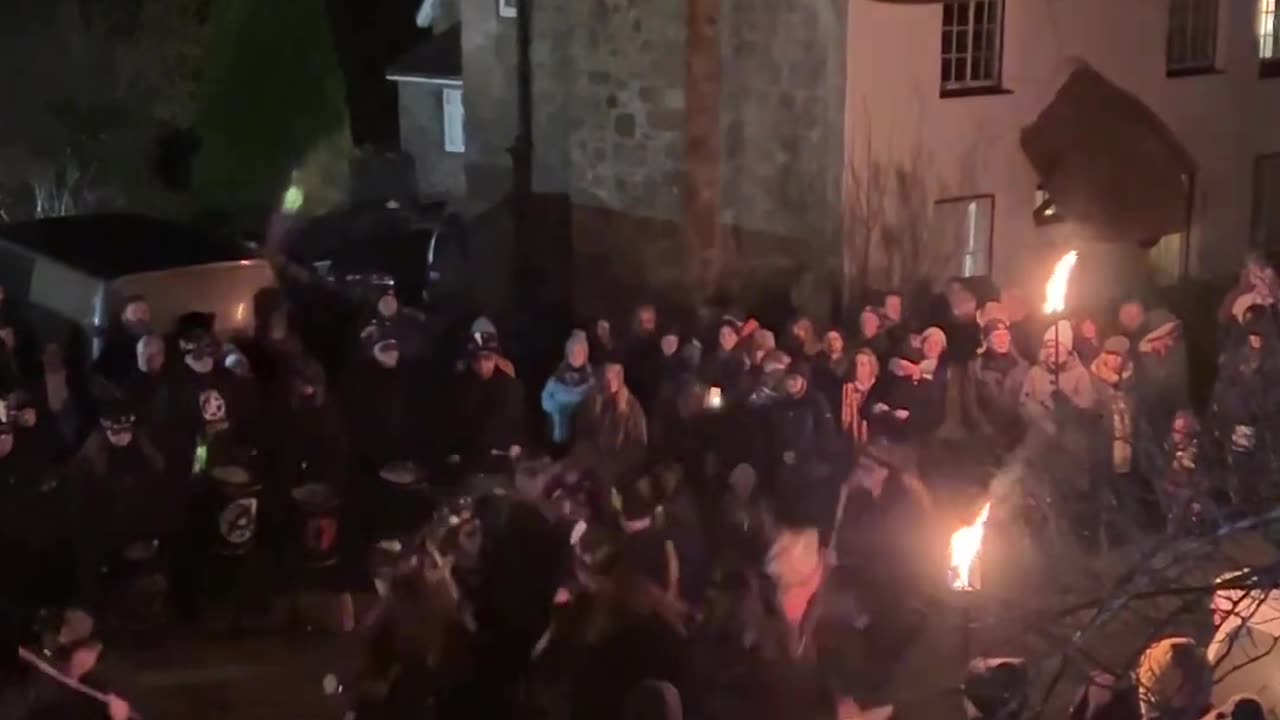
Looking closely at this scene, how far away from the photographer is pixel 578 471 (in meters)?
10.0

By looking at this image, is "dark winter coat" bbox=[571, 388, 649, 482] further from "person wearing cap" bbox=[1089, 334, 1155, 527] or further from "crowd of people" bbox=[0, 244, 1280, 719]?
"person wearing cap" bbox=[1089, 334, 1155, 527]

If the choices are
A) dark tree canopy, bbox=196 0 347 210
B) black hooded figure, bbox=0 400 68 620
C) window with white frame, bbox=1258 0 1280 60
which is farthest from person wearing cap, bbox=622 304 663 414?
dark tree canopy, bbox=196 0 347 210

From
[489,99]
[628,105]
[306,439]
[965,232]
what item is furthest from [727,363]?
[489,99]

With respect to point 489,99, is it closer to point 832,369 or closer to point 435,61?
point 435,61

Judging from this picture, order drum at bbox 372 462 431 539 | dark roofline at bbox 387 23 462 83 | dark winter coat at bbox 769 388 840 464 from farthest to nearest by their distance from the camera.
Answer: dark roofline at bbox 387 23 462 83 → drum at bbox 372 462 431 539 → dark winter coat at bbox 769 388 840 464

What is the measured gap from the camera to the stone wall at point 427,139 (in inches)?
1075

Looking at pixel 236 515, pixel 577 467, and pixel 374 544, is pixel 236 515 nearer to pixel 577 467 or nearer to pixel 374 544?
pixel 374 544

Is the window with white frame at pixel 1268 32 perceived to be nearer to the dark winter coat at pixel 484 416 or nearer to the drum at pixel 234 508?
the dark winter coat at pixel 484 416

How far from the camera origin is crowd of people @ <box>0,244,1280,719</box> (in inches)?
327

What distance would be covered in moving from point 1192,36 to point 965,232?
154 inches

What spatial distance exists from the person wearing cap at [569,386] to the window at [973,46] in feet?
20.5

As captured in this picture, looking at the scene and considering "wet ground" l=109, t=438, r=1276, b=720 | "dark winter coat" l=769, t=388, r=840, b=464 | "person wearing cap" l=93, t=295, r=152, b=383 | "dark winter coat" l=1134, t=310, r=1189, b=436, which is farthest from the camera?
"person wearing cap" l=93, t=295, r=152, b=383

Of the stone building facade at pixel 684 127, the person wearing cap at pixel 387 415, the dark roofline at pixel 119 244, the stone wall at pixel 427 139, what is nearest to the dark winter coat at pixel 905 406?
the person wearing cap at pixel 387 415

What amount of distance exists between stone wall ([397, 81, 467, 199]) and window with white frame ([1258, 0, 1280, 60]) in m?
12.2
